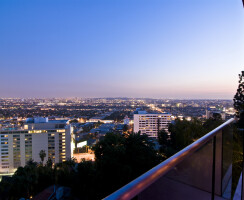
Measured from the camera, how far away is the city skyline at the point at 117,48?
1495 centimetres

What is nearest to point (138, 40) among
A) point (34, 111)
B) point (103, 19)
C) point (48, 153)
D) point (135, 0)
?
point (103, 19)

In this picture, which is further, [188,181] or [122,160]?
[122,160]

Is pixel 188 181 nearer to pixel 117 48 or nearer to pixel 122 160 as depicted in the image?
pixel 122 160

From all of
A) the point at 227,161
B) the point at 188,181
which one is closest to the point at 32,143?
the point at 227,161

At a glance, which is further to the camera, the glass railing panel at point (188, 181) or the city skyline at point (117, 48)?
the city skyline at point (117, 48)

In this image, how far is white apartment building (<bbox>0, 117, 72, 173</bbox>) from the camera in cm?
1778

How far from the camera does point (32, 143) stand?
61.2ft

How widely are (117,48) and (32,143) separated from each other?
71.9 feet

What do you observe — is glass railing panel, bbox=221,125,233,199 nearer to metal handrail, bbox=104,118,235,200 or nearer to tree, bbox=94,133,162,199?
metal handrail, bbox=104,118,235,200

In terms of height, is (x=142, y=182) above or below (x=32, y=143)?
above

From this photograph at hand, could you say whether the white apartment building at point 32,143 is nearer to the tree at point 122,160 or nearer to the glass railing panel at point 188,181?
the tree at point 122,160

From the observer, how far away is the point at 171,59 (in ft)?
91.1

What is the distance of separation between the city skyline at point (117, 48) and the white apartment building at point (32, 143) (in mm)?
14135

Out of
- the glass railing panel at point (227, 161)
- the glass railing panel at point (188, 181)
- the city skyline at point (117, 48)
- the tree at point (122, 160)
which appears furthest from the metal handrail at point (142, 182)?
the city skyline at point (117, 48)
